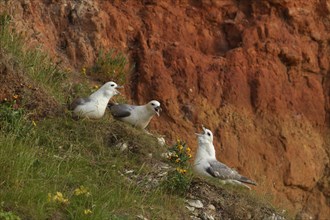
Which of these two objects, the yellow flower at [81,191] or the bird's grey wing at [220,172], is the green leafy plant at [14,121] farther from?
the bird's grey wing at [220,172]

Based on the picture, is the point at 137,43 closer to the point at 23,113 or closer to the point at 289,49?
the point at 289,49

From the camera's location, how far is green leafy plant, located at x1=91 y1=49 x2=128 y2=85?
12609 millimetres

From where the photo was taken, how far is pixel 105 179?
28.8 ft

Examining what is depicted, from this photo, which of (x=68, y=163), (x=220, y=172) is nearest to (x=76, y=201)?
(x=68, y=163)

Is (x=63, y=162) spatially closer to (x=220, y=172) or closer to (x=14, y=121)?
(x=14, y=121)

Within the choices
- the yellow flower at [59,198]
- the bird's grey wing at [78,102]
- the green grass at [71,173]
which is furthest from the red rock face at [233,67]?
the yellow flower at [59,198]

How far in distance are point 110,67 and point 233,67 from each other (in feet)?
7.88

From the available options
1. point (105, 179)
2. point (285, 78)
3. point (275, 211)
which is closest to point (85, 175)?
point (105, 179)

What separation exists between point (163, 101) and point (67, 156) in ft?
14.1

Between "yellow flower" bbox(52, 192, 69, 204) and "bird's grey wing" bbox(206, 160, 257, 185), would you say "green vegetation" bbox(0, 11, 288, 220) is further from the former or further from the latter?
"bird's grey wing" bbox(206, 160, 257, 185)

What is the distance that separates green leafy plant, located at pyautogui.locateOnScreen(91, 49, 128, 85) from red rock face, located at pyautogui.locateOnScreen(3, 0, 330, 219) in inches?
8.3

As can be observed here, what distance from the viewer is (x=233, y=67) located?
13.9 metres

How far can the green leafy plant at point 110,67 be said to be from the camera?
1261cm

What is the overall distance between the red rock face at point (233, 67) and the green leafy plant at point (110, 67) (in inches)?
8.3
